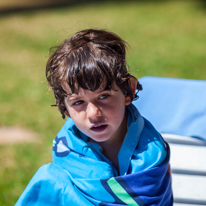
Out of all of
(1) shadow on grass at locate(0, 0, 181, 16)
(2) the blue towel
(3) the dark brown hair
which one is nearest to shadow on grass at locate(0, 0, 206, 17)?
(1) shadow on grass at locate(0, 0, 181, 16)

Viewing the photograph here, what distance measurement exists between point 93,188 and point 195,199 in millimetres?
934

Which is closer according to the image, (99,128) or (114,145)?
(99,128)

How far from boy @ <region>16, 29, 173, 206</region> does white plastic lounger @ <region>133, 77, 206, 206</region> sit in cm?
56

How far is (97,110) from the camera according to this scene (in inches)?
59.2

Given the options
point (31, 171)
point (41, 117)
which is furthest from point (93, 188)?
point (41, 117)

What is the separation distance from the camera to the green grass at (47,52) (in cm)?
354

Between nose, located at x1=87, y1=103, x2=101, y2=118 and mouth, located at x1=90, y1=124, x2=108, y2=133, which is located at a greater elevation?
nose, located at x1=87, y1=103, x2=101, y2=118

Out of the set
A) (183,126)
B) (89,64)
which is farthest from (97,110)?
(183,126)

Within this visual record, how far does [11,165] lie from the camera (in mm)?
3395

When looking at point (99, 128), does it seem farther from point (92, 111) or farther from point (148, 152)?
point (148, 152)

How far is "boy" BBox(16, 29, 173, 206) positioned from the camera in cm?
154

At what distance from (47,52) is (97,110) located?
510cm

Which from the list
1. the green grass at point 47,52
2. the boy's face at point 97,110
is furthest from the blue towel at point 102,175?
the green grass at point 47,52

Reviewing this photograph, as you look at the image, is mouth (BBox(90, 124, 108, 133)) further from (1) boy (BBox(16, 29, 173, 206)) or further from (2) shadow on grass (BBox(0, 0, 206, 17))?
(2) shadow on grass (BBox(0, 0, 206, 17))
